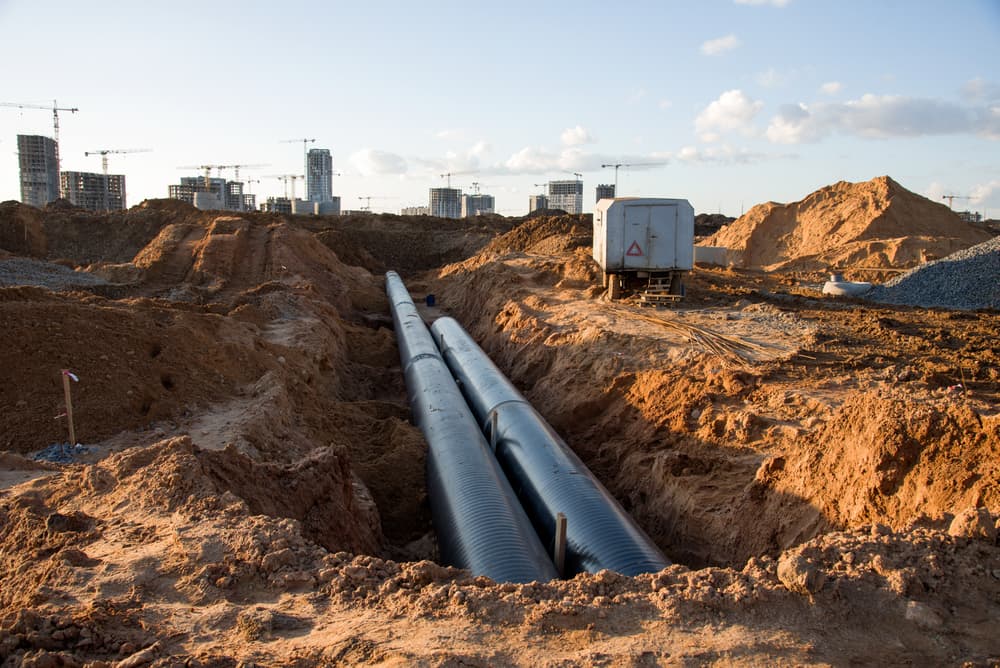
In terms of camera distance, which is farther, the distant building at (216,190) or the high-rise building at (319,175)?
the high-rise building at (319,175)

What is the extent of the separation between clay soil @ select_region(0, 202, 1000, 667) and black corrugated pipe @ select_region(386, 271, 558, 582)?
577 millimetres

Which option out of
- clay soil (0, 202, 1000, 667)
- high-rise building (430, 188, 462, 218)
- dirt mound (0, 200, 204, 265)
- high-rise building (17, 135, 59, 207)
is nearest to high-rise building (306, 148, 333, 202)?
high-rise building (430, 188, 462, 218)

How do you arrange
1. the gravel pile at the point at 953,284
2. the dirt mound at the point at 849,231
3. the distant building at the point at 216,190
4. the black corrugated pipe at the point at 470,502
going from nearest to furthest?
the black corrugated pipe at the point at 470,502, the gravel pile at the point at 953,284, the dirt mound at the point at 849,231, the distant building at the point at 216,190

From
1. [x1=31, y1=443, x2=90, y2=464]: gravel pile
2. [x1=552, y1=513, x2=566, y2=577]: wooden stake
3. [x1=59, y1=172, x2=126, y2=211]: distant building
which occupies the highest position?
[x1=59, y1=172, x2=126, y2=211]: distant building

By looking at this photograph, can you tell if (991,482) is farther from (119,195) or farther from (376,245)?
(119,195)

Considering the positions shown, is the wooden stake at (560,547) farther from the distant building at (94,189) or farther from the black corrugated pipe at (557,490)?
the distant building at (94,189)

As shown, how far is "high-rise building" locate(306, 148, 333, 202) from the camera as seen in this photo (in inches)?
5256

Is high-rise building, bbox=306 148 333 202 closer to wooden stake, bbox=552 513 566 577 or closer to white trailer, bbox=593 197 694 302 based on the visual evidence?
white trailer, bbox=593 197 694 302

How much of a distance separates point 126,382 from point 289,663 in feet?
24.4

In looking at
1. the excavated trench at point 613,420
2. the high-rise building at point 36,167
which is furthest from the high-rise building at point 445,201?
the excavated trench at point 613,420

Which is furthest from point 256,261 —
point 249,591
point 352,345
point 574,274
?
point 249,591

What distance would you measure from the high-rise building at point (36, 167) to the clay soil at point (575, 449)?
3301 inches

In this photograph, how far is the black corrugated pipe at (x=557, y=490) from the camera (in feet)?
22.6

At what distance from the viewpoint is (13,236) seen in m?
35.2
